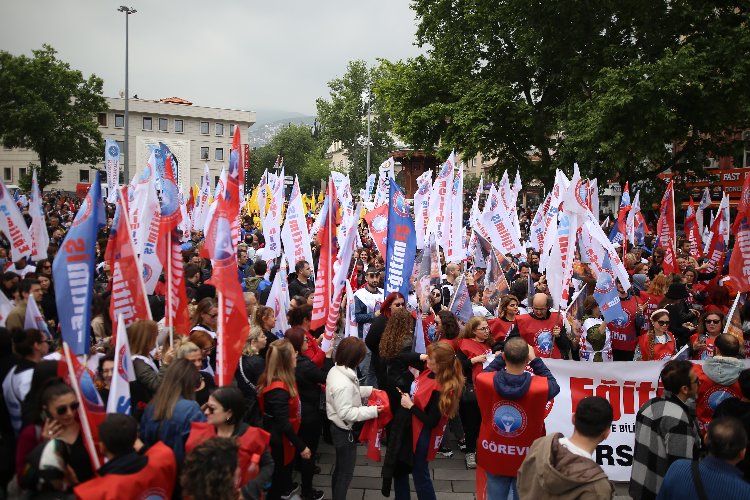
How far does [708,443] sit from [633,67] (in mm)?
19630

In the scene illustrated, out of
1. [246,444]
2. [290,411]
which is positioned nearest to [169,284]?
[290,411]

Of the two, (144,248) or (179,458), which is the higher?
(144,248)

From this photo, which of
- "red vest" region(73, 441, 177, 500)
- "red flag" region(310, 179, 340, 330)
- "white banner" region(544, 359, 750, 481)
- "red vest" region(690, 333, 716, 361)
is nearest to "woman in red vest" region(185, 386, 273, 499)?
"red vest" region(73, 441, 177, 500)

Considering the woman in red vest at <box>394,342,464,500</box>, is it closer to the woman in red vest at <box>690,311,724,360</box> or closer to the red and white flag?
the woman in red vest at <box>690,311,724,360</box>

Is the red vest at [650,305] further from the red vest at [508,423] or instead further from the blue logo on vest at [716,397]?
the red vest at [508,423]

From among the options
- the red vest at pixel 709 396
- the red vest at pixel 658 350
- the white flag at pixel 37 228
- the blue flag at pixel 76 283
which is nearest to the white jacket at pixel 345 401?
the blue flag at pixel 76 283

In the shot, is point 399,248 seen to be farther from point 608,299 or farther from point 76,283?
point 76,283

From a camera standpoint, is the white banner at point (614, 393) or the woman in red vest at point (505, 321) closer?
the white banner at point (614, 393)

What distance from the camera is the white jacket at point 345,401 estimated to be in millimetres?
5059

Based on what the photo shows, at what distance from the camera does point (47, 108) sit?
45469 mm

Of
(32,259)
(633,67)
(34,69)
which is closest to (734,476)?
(32,259)

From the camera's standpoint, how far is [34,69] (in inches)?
1831

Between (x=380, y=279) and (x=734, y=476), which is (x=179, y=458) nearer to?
(x=734, y=476)

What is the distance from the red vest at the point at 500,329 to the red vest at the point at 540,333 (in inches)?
6.5
